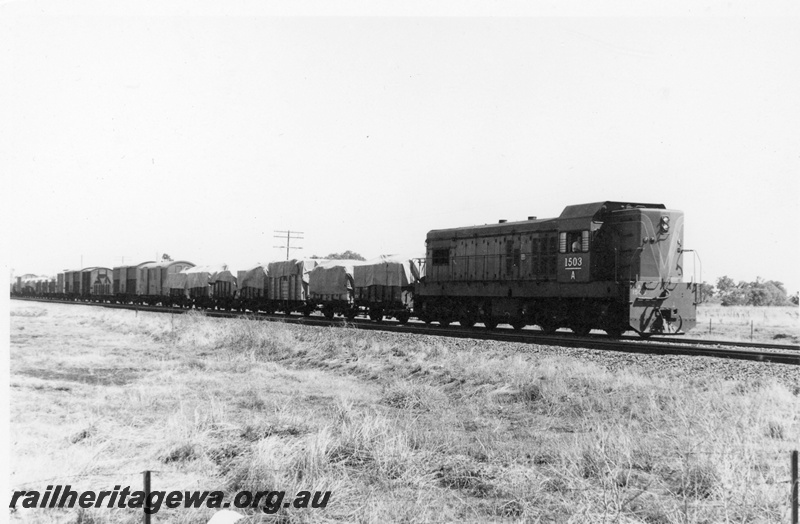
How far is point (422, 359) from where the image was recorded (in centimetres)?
1477

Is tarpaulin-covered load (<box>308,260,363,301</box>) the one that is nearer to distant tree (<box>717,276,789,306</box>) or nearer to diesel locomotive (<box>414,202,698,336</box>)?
diesel locomotive (<box>414,202,698,336</box>)

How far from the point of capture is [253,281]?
36.1m

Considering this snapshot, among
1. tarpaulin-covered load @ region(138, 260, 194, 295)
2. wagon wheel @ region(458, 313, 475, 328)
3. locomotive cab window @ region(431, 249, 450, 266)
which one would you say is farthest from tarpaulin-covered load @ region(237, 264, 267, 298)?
wagon wheel @ region(458, 313, 475, 328)

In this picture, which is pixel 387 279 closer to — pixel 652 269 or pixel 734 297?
pixel 652 269

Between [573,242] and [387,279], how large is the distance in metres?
10.3

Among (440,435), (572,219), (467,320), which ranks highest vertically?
(572,219)

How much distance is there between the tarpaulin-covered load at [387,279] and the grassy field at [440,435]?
1057 centimetres

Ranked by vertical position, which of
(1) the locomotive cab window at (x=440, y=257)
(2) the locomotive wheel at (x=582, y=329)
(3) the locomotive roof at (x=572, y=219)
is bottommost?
(2) the locomotive wheel at (x=582, y=329)

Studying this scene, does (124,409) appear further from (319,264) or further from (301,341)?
(319,264)

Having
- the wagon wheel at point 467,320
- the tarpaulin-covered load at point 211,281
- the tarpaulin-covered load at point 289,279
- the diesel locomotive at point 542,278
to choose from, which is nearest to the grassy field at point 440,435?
the diesel locomotive at point 542,278

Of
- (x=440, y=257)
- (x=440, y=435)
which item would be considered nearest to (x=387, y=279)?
(x=440, y=257)

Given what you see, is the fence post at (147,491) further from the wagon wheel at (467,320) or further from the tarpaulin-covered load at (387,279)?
the tarpaulin-covered load at (387,279)

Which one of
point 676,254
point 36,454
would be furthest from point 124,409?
point 676,254

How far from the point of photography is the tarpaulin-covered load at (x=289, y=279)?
3188 centimetres
